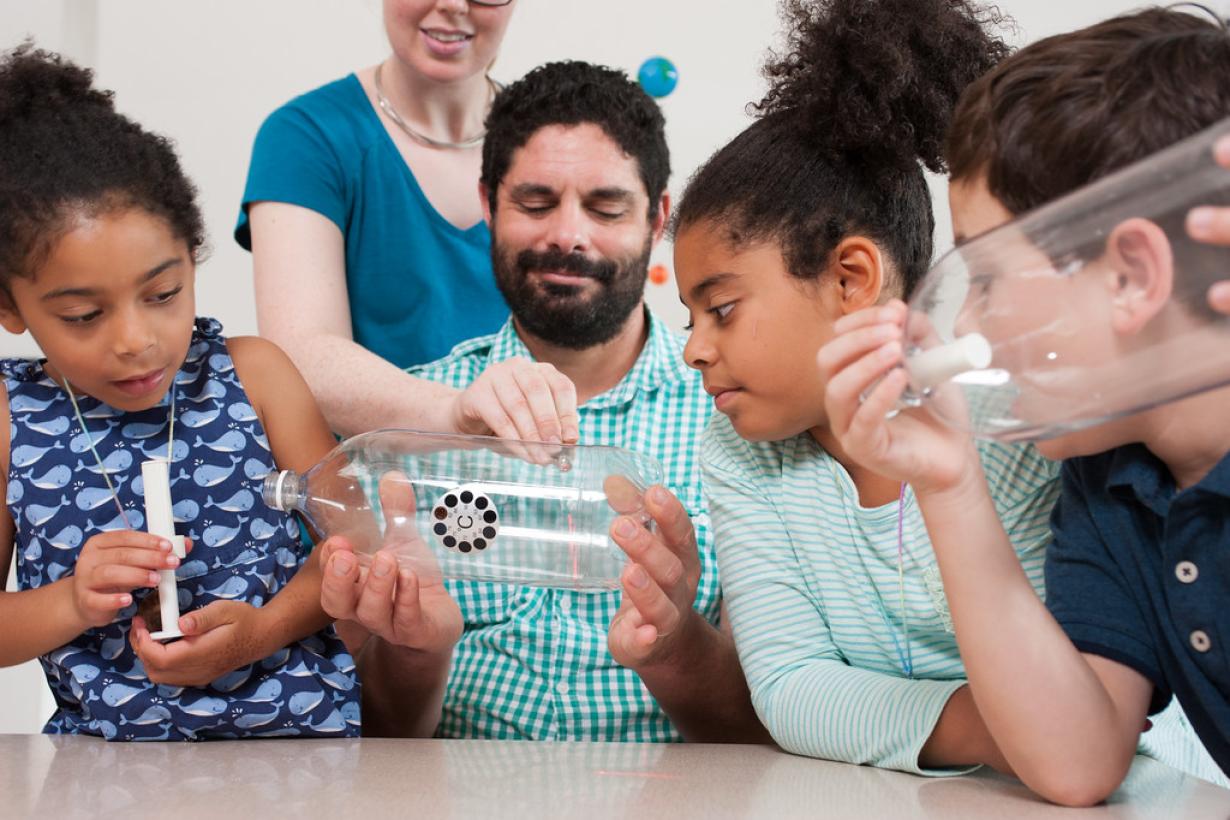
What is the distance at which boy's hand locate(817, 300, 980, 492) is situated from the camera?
2.67ft

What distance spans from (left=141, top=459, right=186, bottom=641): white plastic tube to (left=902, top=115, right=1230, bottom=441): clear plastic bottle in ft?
2.14

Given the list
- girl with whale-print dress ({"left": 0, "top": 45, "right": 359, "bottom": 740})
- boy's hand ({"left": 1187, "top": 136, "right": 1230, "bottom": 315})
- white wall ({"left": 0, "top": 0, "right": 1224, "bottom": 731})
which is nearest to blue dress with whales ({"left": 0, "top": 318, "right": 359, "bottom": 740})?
girl with whale-print dress ({"left": 0, "top": 45, "right": 359, "bottom": 740})

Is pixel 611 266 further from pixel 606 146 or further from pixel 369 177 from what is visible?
pixel 369 177

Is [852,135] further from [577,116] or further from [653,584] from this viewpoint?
[577,116]

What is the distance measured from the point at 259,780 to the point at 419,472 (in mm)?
431

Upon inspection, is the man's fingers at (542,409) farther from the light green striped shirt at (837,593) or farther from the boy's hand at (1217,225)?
the boy's hand at (1217,225)

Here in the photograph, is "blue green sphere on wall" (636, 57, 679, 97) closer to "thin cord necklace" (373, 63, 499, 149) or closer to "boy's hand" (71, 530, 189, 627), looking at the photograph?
"thin cord necklace" (373, 63, 499, 149)

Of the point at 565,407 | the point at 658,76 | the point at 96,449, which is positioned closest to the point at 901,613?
the point at 565,407

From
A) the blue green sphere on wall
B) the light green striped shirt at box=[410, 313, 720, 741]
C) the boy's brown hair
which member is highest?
the blue green sphere on wall

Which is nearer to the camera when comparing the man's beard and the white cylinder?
the white cylinder

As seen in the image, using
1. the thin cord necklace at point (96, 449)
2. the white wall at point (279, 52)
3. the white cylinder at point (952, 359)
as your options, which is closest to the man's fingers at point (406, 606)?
the thin cord necklace at point (96, 449)

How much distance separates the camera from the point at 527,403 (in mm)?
1200

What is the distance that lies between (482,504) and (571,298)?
532 millimetres

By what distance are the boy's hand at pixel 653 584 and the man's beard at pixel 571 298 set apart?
20.9 inches
